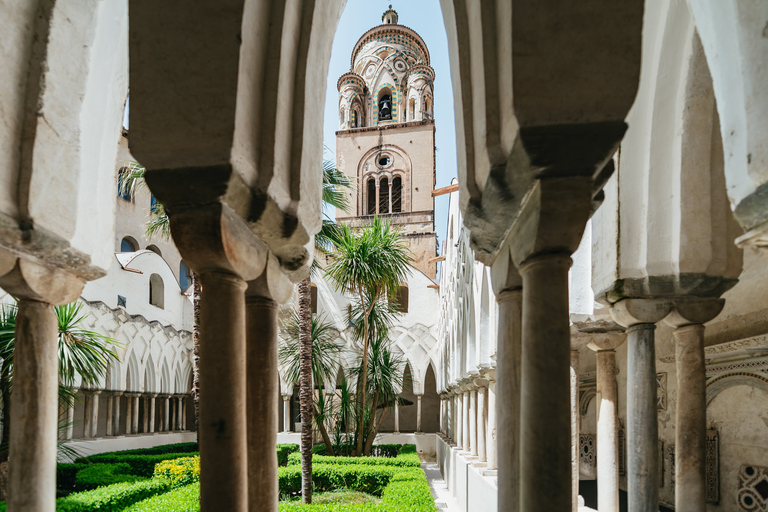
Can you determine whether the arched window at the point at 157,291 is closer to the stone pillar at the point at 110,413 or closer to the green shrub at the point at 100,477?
the stone pillar at the point at 110,413

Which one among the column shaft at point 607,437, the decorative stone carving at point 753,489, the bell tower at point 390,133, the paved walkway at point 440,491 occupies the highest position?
the bell tower at point 390,133

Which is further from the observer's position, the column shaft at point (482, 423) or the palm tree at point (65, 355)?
the column shaft at point (482, 423)

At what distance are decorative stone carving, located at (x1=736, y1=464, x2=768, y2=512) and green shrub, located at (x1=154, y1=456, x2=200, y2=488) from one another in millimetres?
7869

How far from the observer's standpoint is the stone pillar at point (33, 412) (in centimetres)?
325

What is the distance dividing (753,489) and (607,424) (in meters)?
2.81

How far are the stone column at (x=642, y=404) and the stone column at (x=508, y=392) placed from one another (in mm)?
1695

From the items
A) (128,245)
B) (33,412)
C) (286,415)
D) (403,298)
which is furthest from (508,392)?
(128,245)

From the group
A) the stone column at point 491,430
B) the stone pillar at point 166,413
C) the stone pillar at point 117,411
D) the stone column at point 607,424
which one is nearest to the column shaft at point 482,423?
the stone column at point 491,430

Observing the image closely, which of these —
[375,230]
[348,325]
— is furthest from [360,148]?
[375,230]

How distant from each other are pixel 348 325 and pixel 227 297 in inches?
710

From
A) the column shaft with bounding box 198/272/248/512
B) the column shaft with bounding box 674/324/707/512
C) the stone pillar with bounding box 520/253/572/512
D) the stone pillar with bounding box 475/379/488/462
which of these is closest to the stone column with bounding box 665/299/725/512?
the column shaft with bounding box 674/324/707/512

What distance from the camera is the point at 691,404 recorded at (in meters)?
4.06

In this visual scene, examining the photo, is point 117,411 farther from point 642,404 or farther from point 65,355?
point 642,404

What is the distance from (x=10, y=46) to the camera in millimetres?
3189
